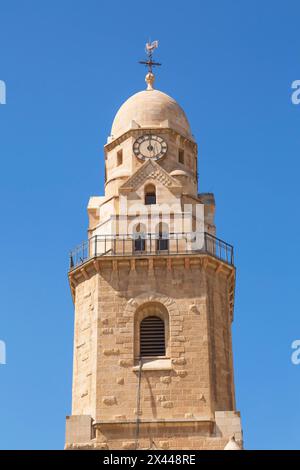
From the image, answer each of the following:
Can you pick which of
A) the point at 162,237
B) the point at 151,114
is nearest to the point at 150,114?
the point at 151,114

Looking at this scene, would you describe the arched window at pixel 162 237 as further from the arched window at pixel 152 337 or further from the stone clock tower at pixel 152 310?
the arched window at pixel 152 337

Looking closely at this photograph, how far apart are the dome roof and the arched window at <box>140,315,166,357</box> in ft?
31.0

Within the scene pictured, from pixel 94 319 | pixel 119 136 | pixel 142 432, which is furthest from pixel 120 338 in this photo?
pixel 119 136

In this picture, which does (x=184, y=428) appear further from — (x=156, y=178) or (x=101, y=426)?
(x=156, y=178)

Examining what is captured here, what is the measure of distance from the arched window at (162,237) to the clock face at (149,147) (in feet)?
11.7

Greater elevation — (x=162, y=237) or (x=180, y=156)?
(x=180, y=156)

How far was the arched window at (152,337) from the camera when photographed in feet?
130

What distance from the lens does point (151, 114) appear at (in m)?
45.9

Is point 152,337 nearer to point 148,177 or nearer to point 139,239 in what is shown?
point 139,239

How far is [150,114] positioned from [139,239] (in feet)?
21.7

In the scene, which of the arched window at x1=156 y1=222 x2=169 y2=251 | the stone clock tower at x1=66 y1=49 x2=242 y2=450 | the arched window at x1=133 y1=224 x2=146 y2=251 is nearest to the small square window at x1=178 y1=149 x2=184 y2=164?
the stone clock tower at x1=66 y1=49 x2=242 y2=450

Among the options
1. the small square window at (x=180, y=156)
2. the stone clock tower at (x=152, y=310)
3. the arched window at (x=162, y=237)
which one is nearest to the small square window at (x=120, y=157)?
the stone clock tower at (x=152, y=310)
